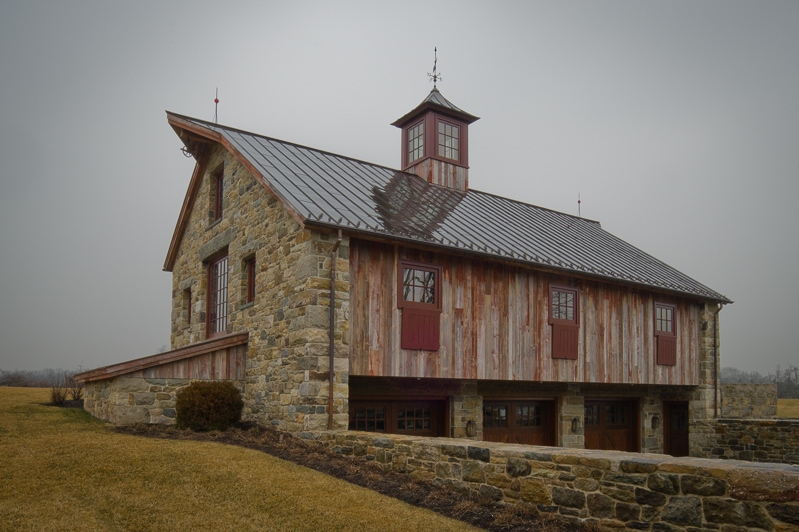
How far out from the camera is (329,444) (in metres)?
12.1

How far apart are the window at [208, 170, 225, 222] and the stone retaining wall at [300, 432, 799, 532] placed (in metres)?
10.8

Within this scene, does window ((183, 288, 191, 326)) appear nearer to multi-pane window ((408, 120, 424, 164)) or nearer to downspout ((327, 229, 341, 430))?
multi-pane window ((408, 120, 424, 164))

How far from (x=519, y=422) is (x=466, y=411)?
97.1 inches

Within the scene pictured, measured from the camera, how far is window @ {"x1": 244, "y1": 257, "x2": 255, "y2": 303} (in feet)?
53.3

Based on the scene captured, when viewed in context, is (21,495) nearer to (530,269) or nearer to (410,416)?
(410,416)

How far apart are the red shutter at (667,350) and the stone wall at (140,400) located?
12.8 meters

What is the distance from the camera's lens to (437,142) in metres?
20.9

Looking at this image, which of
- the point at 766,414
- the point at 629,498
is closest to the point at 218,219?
the point at 629,498

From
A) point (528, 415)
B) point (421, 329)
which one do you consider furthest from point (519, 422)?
point (421, 329)

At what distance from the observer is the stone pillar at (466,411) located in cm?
1608

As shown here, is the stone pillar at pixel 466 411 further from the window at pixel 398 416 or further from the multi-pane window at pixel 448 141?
the multi-pane window at pixel 448 141

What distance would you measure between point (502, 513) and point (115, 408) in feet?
28.0

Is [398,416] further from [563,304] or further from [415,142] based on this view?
[415,142]

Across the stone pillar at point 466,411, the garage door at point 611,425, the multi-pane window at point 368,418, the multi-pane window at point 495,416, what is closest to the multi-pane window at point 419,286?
the multi-pane window at point 368,418
